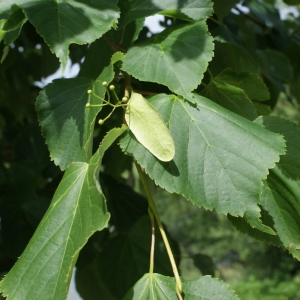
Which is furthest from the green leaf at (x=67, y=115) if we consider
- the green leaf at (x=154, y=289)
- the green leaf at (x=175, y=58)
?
the green leaf at (x=154, y=289)

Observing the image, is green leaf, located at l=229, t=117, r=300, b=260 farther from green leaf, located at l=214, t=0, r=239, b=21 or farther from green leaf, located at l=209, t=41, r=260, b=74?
green leaf, located at l=214, t=0, r=239, b=21

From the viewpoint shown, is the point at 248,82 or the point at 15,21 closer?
the point at 15,21

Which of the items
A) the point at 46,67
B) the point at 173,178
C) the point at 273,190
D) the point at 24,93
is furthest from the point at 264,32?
the point at 173,178

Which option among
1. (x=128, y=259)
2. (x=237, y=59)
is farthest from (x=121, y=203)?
(x=237, y=59)

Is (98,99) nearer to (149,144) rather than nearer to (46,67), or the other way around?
(149,144)

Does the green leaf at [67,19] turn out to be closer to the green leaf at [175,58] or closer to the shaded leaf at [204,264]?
the green leaf at [175,58]

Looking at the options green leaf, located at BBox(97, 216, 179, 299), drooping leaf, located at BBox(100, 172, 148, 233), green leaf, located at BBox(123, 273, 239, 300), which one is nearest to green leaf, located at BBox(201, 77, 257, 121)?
green leaf, located at BBox(123, 273, 239, 300)

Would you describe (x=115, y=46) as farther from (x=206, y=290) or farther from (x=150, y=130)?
(x=206, y=290)
